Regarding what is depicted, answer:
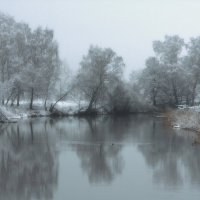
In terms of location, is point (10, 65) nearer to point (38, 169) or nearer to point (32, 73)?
point (32, 73)

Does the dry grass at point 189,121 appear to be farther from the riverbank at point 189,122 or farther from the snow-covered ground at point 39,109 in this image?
the snow-covered ground at point 39,109

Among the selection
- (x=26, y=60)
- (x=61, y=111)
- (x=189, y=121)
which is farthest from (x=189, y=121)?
(x=26, y=60)

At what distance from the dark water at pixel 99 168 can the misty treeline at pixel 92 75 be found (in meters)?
22.6

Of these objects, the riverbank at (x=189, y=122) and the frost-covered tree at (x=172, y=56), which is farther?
the frost-covered tree at (x=172, y=56)

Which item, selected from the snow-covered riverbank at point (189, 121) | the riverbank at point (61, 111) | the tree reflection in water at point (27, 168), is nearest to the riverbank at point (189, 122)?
the snow-covered riverbank at point (189, 121)

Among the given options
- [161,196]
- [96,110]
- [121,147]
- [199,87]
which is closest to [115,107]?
[96,110]

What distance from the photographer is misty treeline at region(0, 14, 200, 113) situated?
50562 mm

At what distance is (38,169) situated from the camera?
17.3 m

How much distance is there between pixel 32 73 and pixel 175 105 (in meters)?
23.1

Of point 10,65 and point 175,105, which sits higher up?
point 10,65

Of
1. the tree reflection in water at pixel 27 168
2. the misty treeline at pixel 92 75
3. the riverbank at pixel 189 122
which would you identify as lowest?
the tree reflection in water at pixel 27 168

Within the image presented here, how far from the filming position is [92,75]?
56344 millimetres

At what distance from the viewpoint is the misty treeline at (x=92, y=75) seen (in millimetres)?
50562

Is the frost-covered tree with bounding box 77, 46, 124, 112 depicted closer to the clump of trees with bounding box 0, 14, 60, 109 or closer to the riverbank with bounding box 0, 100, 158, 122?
the riverbank with bounding box 0, 100, 158, 122
